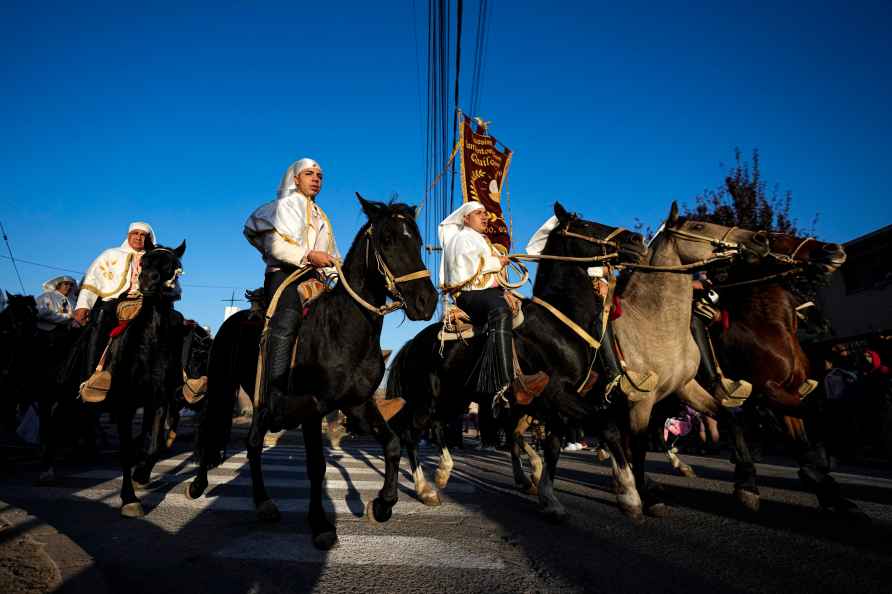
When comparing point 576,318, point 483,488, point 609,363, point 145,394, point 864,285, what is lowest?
point 483,488

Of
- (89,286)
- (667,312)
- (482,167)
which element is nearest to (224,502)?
(89,286)

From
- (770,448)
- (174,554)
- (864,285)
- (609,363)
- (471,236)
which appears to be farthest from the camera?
(864,285)

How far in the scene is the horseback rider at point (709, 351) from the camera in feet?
17.8

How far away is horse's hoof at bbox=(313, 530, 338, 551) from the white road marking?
0.04m

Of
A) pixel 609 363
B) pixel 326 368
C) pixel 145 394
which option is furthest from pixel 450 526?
pixel 145 394

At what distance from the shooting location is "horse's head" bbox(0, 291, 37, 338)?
26.5 feet

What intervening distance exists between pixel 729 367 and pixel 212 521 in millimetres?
5859

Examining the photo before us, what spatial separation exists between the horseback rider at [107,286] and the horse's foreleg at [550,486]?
4.61 meters

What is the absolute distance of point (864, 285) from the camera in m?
16.3

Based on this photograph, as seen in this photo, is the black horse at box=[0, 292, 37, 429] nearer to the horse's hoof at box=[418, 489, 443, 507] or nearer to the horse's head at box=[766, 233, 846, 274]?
the horse's hoof at box=[418, 489, 443, 507]

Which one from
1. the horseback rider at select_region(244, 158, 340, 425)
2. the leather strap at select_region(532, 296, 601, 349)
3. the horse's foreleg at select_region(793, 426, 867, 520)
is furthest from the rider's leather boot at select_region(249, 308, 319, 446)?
the horse's foreleg at select_region(793, 426, 867, 520)

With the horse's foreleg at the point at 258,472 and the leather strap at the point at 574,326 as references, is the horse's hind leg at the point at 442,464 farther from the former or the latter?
the horse's foreleg at the point at 258,472

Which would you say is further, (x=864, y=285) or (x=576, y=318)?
(x=864, y=285)

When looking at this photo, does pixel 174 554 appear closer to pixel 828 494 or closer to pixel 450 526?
pixel 450 526
